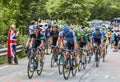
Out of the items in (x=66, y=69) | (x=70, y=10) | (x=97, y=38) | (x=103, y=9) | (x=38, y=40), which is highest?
(x=70, y=10)

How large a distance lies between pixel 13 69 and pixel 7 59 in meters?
3.28

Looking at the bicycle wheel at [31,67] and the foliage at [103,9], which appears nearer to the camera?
the bicycle wheel at [31,67]

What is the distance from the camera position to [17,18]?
31.1m

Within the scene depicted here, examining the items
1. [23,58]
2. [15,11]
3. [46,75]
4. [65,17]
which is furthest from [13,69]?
[65,17]

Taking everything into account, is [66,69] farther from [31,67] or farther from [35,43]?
[35,43]

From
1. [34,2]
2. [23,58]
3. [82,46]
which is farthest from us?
[34,2]

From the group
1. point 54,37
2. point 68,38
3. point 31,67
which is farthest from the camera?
point 54,37

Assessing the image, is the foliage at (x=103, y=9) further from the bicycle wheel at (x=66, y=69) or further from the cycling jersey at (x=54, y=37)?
the bicycle wheel at (x=66, y=69)

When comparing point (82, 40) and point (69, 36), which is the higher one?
point (69, 36)

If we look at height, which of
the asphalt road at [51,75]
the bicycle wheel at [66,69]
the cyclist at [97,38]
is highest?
the cyclist at [97,38]

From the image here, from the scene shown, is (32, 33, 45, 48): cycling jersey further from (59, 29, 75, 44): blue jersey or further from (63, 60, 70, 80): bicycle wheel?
(63, 60, 70, 80): bicycle wheel

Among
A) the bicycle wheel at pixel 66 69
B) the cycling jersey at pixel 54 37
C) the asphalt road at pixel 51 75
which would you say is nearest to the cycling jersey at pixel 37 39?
the asphalt road at pixel 51 75

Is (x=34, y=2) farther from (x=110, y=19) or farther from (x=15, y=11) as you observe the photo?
(x=110, y=19)

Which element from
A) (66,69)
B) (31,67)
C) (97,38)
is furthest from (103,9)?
(31,67)
